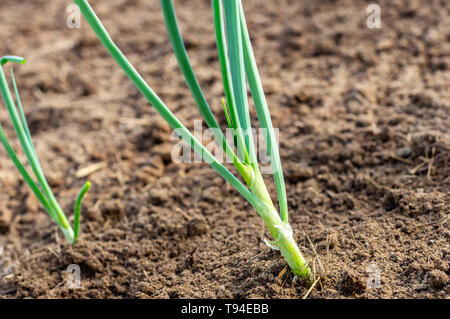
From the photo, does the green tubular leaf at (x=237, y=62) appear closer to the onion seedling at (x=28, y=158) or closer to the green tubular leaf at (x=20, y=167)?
the onion seedling at (x=28, y=158)

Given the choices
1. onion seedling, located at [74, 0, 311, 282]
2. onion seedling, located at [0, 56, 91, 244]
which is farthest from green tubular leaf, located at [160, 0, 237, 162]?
onion seedling, located at [0, 56, 91, 244]

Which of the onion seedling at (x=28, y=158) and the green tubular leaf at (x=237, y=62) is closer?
Answer: the green tubular leaf at (x=237, y=62)

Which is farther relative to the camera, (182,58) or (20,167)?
(20,167)

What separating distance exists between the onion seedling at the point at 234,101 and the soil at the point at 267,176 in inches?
6.3

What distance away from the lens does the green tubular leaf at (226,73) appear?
0.93 meters

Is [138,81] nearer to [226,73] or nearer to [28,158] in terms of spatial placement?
[226,73]

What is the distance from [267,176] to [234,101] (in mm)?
685

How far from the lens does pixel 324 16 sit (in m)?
2.47

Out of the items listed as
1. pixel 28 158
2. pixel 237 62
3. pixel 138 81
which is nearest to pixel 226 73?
pixel 237 62

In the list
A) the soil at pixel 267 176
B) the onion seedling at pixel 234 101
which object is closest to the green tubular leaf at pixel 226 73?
the onion seedling at pixel 234 101

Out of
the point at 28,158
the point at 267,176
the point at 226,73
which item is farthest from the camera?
the point at 267,176

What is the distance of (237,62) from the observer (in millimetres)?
973
